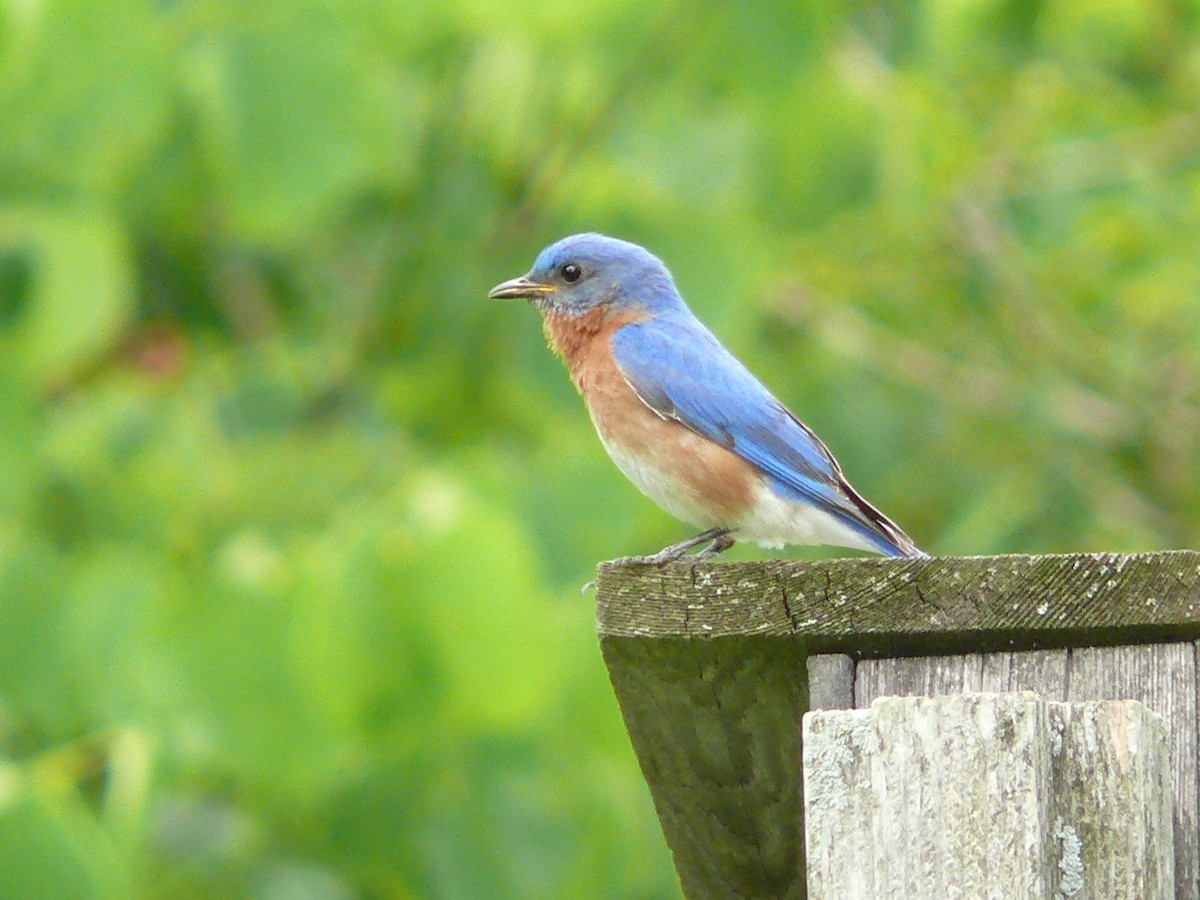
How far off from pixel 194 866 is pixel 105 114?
2.65 metres

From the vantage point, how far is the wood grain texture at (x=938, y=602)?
2812mm

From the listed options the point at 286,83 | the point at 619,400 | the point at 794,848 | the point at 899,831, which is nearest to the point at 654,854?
the point at 619,400

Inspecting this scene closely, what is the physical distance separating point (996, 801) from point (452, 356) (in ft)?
20.2

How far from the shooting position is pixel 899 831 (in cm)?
262

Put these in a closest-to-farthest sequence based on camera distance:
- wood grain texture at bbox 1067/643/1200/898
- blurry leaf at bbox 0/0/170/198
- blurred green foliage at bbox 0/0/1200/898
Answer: wood grain texture at bbox 1067/643/1200/898, blurred green foliage at bbox 0/0/1200/898, blurry leaf at bbox 0/0/170/198

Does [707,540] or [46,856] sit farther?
[707,540]

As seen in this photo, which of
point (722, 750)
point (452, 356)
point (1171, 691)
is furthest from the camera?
point (452, 356)

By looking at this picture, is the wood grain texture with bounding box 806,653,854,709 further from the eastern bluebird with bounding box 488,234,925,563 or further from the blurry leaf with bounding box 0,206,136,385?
the blurry leaf with bounding box 0,206,136,385

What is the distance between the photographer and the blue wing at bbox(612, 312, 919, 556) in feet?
15.8

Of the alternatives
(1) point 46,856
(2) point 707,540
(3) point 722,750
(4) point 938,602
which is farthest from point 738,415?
(4) point 938,602

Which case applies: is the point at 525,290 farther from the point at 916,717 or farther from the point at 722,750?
the point at 916,717

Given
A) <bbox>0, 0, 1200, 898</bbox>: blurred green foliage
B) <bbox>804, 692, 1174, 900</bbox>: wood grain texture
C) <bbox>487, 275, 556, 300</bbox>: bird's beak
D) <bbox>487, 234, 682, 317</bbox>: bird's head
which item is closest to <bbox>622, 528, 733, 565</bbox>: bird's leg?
<bbox>0, 0, 1200, 898</bbox>: blurred green foliage

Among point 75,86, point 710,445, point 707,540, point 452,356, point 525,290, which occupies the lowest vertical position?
point 707,540

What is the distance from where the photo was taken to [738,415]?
5012 mm
